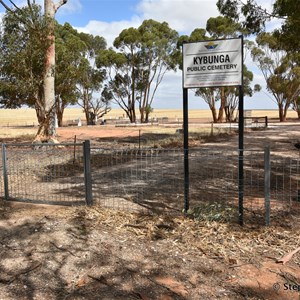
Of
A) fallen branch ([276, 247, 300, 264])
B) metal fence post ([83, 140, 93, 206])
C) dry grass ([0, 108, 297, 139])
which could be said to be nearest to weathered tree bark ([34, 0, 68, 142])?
dry grass ([0, 108, 297, 139])

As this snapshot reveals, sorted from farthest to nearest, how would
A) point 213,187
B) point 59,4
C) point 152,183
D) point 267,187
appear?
1. point 59,4
2. point 152,183
3. point 213,187
4. point 267,187

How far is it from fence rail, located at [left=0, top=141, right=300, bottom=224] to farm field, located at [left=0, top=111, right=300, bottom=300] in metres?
0.50

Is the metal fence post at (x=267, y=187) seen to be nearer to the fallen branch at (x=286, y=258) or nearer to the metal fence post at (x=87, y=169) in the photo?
the fallen branch at (x=286, y=258)

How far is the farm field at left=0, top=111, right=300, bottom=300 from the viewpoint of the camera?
12.4 feet

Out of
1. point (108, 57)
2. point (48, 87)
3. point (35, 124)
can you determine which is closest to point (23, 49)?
point (48, 87)

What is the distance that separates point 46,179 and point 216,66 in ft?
18.6

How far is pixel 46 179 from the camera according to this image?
376 inches

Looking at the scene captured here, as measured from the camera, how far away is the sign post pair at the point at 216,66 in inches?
212

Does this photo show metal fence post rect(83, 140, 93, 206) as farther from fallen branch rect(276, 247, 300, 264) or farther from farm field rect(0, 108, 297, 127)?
farm field rect(0, 108, 297, 127)

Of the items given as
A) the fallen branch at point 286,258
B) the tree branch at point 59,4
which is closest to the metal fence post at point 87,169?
the fallen branch at point 286,258

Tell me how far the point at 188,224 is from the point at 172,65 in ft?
143

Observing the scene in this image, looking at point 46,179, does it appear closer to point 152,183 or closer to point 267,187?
point 152,183

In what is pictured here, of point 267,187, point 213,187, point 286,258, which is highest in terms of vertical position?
point 267,187

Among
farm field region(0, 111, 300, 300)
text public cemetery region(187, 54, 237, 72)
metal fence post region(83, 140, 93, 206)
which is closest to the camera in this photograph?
farm field region(0, 111, 300, 300)
